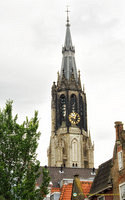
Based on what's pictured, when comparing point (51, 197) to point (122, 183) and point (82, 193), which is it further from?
point (122, 183)

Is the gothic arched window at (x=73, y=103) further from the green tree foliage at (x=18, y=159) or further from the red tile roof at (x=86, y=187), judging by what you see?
the green tree foliage at (x=18, y=159)

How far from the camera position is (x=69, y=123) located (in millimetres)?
125625

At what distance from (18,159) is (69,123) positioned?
88.2 metres

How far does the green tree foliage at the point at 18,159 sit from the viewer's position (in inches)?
1412

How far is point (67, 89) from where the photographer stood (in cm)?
13175

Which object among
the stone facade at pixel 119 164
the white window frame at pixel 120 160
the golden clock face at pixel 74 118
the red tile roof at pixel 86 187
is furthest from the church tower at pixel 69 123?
the white window frame at pixel 120 160

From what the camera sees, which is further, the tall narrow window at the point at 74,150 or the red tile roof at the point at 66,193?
the tall narrow window at the point at 74,150

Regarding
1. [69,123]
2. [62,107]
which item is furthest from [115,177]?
[62,107]

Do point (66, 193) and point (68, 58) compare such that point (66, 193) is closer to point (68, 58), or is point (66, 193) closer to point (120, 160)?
point (120, 160)

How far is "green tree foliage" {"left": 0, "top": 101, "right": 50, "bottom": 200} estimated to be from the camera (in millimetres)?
35875

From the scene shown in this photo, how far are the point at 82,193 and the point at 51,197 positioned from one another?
29.6ft

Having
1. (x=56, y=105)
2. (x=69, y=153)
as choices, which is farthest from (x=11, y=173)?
(x=56, y=105)

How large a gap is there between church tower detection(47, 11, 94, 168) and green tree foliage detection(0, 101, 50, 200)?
79.3m

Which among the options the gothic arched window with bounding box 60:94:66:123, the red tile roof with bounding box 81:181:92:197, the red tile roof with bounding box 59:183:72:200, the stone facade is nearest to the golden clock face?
the gothic arched window with bounding box 60:94:66:123
